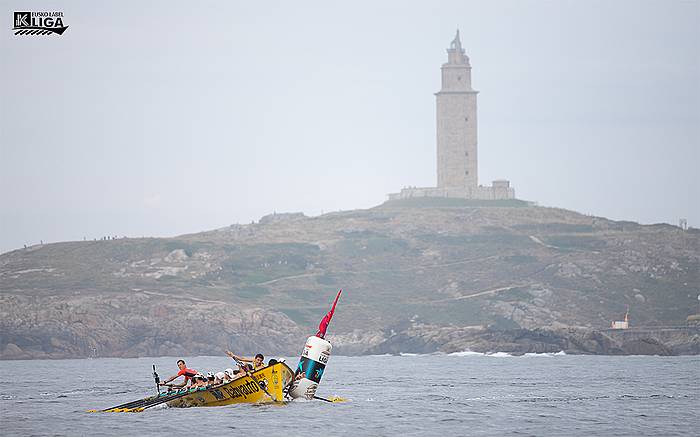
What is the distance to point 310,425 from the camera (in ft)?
211

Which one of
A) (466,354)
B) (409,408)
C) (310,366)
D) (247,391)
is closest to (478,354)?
(466,354)

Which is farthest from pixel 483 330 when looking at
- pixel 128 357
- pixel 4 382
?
pixel 4 382

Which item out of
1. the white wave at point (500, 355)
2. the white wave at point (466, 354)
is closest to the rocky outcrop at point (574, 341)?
the white wave at point (466, 354)

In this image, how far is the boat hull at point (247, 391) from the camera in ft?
230

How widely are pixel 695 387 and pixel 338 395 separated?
2725 centimetres

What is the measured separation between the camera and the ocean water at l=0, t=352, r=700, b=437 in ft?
208

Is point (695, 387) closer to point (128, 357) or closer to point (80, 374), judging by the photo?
point (80, 374)

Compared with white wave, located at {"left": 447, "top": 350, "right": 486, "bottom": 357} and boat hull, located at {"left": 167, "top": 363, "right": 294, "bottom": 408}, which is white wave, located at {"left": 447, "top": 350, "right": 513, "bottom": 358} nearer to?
white wave, located at {"left": 447, "top": 350, "right": 486, "bottom": 357}

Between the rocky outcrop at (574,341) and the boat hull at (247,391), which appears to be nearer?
the boat hull at (247,391)

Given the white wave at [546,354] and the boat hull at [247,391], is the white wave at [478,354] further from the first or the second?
the boat hull at [247,391]

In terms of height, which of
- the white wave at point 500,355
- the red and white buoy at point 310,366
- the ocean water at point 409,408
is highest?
the red and white buoy at point 310,366

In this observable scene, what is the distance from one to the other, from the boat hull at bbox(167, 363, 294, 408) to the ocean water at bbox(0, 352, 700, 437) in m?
0.58

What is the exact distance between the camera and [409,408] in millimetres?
75500

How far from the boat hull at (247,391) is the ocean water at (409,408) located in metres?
0.58
